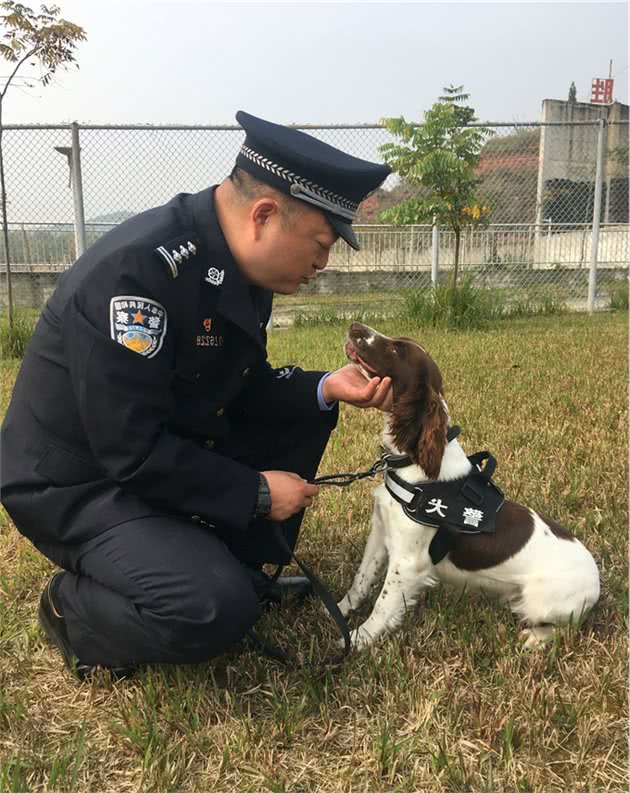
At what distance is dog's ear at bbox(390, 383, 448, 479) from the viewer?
229cm

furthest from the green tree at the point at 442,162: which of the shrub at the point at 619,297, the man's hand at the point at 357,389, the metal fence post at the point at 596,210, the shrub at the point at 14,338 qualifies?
the man's hand at the point at 357,389

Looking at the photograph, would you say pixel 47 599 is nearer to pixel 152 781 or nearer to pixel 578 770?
pixel 152 781

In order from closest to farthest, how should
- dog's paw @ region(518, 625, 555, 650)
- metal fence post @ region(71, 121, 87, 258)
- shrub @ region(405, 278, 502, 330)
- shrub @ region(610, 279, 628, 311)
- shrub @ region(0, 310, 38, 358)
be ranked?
dog's paw @ region(518, 625, 555, 650), shrub @ region(0, 310, 38, 358), metal fence post @ region(71, 121, 87, 258), shrub @ region(405, 278, 502, 330), shrub @ region(610, 279, 628, 311)

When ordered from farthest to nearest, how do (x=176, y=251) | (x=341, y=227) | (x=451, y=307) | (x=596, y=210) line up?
(x=596, y=210) → (x=451, y=307) → (x=341, y=227) → (x=176, y=251)

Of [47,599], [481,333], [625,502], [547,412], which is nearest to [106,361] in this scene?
[47,599]

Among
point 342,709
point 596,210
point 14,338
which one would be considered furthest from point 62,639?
point 596,210

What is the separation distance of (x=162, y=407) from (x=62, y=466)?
0.37 m

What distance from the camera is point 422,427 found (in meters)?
2.32

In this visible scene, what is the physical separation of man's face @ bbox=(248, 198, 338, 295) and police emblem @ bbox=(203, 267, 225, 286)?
10 cm

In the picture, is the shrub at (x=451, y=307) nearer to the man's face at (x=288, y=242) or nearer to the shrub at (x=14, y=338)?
the shrub at (x=14, y=338)

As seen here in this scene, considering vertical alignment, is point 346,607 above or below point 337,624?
below

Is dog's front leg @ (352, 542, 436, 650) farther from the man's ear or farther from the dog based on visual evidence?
the man's ear

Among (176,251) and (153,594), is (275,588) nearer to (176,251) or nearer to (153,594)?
(153,594)

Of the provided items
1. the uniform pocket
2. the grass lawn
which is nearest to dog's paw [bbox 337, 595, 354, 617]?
the grass lawn
